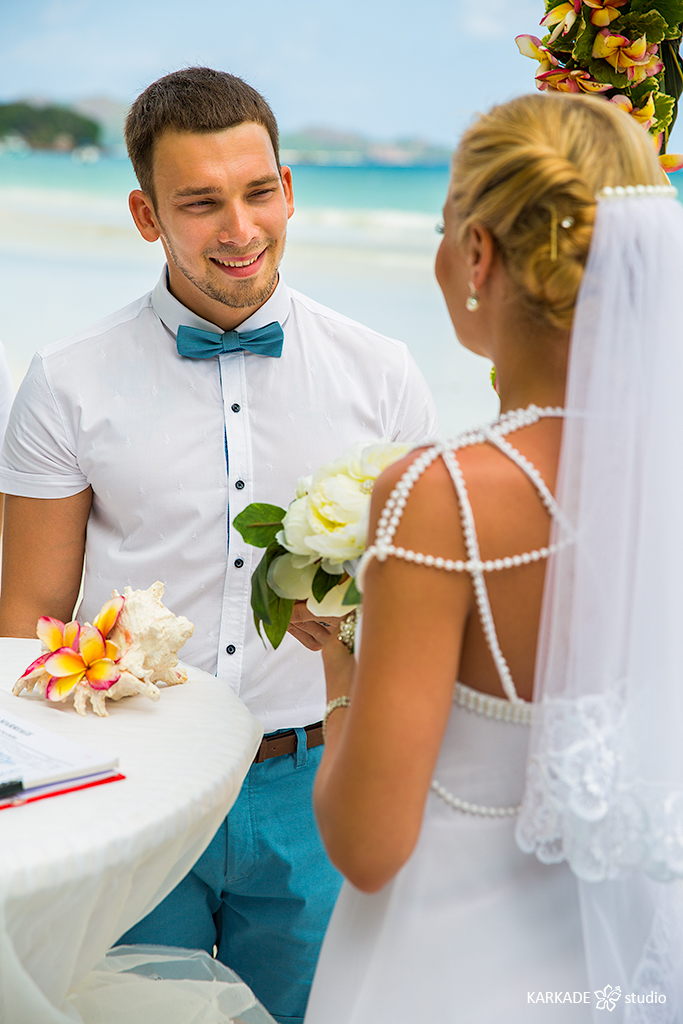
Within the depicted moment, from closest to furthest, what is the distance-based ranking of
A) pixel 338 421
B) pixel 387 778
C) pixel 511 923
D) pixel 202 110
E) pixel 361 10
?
pixel 387 778
pixel 511 923
pixel 202 110
pixel 338 421
pixel 361 10

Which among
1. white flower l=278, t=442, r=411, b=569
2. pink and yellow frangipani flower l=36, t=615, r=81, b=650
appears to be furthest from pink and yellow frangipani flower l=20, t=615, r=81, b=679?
white flower l=278, t=442, r=411, b=569

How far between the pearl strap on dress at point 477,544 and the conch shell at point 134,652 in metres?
0.64

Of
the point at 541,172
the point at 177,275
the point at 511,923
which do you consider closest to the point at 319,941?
the point at 511,923

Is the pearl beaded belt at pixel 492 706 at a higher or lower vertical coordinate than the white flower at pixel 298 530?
lower

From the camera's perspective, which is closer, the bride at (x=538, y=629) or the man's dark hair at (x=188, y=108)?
the bride at (x=538, y=629)

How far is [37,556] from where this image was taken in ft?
6.68

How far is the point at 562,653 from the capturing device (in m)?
1.06

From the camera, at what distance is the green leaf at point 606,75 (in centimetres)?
174

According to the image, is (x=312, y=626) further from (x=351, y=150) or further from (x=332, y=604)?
(x=351, y=150)

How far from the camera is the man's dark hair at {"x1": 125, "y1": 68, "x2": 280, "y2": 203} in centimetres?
201

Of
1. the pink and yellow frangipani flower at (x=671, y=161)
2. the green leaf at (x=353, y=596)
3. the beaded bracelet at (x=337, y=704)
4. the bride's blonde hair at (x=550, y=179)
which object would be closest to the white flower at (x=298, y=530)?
the green leaf at (x=353, y=596)

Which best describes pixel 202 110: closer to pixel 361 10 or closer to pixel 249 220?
pixel 249 220

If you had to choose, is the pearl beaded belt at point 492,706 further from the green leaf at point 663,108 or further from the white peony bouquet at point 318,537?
the green leaf at point 663,108

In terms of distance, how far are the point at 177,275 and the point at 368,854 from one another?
1.43 m
